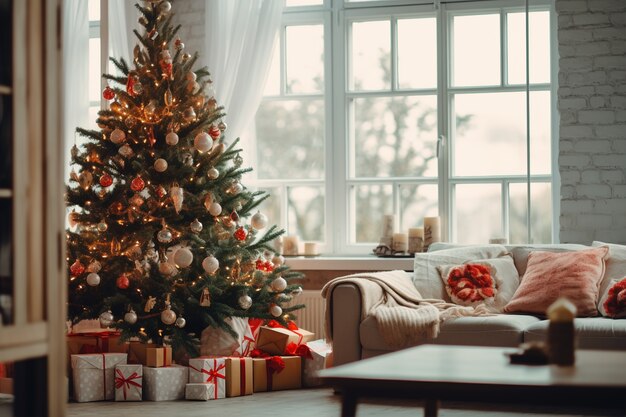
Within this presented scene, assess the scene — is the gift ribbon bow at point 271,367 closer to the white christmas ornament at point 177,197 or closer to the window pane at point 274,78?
the white christmas ornament at point 177,197

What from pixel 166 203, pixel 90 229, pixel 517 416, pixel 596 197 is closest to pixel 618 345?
pixel 517 416

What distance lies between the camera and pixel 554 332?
276 centimetres

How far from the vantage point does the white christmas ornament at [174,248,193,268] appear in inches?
195

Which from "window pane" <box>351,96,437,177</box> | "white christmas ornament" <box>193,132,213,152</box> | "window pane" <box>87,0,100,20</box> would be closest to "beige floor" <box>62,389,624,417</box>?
"white christmas ornament" <box>193,132,213,152</box>

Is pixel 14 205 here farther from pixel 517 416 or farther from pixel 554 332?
pixel 517 416

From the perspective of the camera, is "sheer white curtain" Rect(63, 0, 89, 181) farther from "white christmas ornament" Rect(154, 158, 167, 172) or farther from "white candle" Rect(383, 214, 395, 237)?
"white candle" Rect(383, 214, 395, 237)

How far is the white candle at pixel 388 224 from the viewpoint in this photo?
612 centimetres

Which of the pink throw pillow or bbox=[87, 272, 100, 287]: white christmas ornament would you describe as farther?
bbox=[87, 272, 100, 287]: white christmas ornament

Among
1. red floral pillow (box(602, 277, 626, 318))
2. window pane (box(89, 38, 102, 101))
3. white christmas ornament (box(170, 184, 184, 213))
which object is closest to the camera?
red floral pillow (box(602, 277, 626, 318))

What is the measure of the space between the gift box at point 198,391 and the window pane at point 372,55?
2435 millimetres

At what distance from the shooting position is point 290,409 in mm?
4461

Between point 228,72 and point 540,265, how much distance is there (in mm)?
2371

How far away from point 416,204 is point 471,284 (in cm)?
127

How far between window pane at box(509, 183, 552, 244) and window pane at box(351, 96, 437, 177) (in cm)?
55
